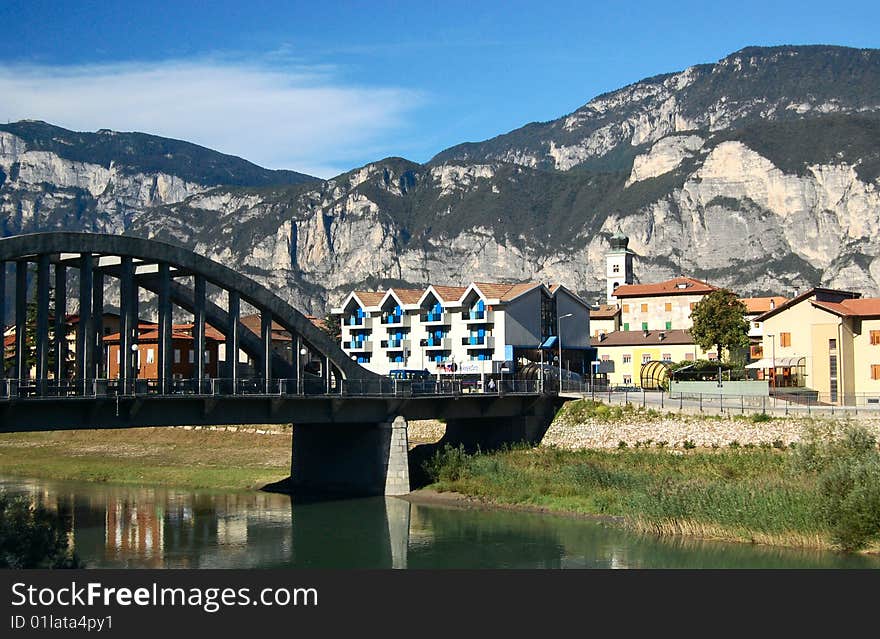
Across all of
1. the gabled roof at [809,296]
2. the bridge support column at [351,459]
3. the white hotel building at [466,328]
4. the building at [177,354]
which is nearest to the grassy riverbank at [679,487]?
the bridge support column at [351,459]

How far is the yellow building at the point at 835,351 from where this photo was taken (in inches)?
3455

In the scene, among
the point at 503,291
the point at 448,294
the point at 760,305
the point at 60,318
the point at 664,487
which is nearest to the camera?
the point at 664,487

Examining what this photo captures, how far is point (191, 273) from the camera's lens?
66562mm

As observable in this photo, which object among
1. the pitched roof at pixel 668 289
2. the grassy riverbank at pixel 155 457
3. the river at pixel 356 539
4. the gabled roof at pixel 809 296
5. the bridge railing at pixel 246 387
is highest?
the pitched roof at pixel 668 289

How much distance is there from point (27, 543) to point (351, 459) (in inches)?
1376

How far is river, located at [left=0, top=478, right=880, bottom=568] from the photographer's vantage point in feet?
159

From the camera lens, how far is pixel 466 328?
362 ft

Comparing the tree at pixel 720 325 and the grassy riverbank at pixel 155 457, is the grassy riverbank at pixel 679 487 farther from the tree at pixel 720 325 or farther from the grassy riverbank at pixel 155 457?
the tree at pixel 720 325

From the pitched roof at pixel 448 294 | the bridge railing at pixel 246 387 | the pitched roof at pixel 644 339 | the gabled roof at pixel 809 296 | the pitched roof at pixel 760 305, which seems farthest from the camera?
the pitched roof at pixel 760 305

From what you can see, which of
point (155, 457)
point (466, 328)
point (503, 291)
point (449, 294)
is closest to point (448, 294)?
point (449, 294)

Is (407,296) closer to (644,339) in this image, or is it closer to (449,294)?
(449,294)

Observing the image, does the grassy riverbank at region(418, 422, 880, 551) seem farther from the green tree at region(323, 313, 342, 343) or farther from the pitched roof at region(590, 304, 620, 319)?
the pitched roof at region(590, 304, 620, 319)

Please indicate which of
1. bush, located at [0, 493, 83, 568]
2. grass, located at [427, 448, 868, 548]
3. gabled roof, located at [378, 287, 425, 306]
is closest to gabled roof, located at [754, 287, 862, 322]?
grass, located at [427, 448, 868, 548]

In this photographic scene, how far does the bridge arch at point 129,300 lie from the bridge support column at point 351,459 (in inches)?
157
